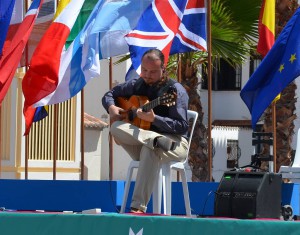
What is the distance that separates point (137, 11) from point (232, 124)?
24.3m

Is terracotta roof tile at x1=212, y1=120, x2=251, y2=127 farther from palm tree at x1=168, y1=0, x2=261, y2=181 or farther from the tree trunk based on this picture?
palm tree at x1=168, y1=0, x2=261, y2=181

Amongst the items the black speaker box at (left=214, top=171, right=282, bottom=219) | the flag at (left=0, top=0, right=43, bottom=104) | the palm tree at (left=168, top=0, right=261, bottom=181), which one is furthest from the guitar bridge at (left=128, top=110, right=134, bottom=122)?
the palm tree at (left=168, top=0, right=261, bottom=181)

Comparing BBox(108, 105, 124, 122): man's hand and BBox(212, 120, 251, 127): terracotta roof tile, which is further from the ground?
BBox(212, 120, 251, 127): terracotta roof tile

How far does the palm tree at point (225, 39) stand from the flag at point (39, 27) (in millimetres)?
3398

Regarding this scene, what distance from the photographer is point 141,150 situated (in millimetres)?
8711

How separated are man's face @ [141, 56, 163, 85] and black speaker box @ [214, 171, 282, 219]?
0.97m

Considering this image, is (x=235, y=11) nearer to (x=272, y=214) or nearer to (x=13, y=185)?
(x=13, y=185)

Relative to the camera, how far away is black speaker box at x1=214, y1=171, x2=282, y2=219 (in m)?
8.41

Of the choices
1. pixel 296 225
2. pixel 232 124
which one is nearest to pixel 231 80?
pixel 232 124

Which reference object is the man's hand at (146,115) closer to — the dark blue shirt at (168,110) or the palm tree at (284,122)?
the dark blue shirt at (168,110)

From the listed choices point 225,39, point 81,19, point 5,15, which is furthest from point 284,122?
point 5,15

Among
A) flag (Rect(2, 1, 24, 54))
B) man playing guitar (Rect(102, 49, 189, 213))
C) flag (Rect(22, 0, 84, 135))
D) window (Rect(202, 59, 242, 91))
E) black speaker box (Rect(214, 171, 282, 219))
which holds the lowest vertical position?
black speaker box (Rect(214, 171, 282, 219))

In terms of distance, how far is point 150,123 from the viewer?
8.86m

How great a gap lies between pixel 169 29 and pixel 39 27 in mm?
1910
